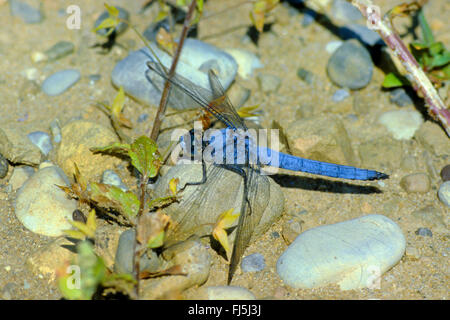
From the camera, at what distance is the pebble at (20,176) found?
11.2 ft

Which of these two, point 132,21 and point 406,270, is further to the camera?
point 132,21

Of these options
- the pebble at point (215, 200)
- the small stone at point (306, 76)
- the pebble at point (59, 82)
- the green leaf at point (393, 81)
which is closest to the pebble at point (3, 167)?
the pebble at point (59, 82)

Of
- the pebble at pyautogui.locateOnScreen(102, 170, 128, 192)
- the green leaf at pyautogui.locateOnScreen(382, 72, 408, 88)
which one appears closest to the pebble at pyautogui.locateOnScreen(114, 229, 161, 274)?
the pebble at pyautogui.locateOnScreen(102, 170, 128, 192)

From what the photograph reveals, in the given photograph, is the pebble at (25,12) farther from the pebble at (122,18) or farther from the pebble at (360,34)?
the pebble at (360,34)

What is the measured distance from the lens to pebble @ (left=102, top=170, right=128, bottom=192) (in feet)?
11.2

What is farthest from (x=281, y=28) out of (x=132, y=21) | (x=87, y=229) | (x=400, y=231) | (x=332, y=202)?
(x=87, y=229)

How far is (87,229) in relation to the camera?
256cm

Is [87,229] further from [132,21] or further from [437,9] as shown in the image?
[437,9]

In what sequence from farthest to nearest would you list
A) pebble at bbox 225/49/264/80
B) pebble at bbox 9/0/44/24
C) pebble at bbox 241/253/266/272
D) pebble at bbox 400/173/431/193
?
pebble at bbox 9/0/44/24 → pebble at bbox 225/49/264/80 → pebble at bbox 400/173/431/193 → pebble at bbox 241/253/266/272

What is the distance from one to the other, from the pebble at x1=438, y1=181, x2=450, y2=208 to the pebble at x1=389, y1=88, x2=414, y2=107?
3.06 ft

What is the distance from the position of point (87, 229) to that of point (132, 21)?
2685mm

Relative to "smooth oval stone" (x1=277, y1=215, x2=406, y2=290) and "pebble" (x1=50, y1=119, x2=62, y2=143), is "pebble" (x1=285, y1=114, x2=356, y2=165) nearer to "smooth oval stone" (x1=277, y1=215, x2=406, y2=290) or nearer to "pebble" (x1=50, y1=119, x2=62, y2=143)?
"smooth oval stone" (x1=277, y1=215, x2=406, y2=290)

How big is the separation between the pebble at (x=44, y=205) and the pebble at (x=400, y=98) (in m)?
3.02

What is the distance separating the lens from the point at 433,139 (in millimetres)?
3762
